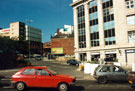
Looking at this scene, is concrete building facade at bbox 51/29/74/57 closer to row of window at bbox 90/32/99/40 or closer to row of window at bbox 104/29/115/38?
row of window at bbox 90/32/99/40

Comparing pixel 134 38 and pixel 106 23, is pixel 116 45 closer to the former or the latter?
pixel 134 38

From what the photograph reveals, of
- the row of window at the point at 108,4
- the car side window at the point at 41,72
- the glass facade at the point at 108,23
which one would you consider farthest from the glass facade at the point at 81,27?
the car side window at the point at 41,72

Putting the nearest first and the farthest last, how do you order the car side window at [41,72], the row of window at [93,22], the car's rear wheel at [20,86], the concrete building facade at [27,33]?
the car's rear wheel at [20,86] < the car side window at [41,72] < the row of window at [93,22] < the concrete building facade at [27,33]

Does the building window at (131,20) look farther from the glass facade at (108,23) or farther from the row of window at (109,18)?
the row of window at (109,18)

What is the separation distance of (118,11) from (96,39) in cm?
997

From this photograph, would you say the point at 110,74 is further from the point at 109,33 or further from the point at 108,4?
the point at 108,4

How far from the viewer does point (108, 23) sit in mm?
35906

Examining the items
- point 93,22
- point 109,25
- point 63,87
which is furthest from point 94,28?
point 63,87

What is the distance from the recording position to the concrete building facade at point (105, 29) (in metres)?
31.2

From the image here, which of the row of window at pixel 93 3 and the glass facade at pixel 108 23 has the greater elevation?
the row of window at pixel 93 3

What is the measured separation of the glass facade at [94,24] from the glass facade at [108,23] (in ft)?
9.64

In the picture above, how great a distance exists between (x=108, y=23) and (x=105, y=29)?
6.07 ft

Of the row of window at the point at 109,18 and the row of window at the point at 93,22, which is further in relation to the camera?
the row of window at the point at 93,22

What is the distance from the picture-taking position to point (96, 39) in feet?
127
